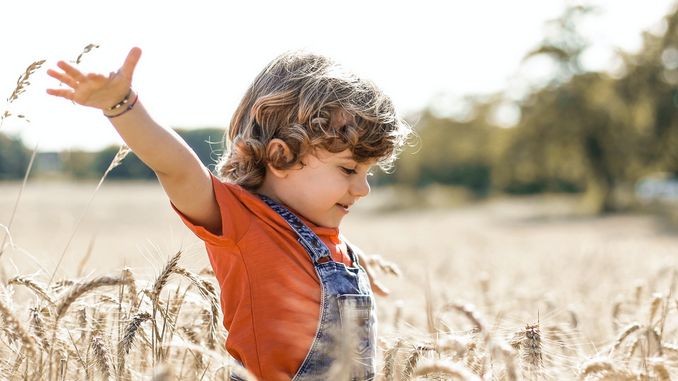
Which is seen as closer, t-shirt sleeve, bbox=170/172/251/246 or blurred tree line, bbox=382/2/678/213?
t-shirt sleeve, bbox=170/172/251/246

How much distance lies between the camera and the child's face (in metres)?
2.33

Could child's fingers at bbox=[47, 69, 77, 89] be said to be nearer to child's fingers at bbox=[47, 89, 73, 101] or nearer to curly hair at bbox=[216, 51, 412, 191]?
child's fingers at bbox=[47, 89, 73, 101]

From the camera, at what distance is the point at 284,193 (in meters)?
2.40

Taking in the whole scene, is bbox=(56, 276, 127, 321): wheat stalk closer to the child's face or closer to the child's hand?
the child's hand

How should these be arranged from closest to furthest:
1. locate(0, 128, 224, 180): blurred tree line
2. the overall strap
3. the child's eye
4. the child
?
the child < the overall strap < the child's eye < locate(0, 128, 224, 180): blurred tree line

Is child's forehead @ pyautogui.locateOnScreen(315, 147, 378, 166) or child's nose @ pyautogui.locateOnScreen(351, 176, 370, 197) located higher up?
child's forehead @ pyautogui.locateOnScreen(315, 147, 378, 166)

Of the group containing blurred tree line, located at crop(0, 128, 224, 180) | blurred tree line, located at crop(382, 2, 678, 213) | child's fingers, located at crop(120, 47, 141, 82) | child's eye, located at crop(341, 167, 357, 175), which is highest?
blurred tree line, located at crop(382, 2, 678, 213)

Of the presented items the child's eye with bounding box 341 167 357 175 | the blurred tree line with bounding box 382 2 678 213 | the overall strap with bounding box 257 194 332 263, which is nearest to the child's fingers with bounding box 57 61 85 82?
the overall strap with bounding box 257 194 332 263

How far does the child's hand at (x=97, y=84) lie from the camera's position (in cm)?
182

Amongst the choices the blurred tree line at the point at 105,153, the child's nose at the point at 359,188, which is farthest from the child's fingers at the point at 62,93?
the child's nose at the point at 359,188

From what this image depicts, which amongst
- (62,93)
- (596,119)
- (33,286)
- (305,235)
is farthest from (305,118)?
(596,119)

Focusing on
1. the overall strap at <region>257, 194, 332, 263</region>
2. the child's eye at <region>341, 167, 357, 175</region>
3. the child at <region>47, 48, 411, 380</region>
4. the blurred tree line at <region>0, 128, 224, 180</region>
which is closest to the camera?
the child at <region>47, 48, 411, 380</region>

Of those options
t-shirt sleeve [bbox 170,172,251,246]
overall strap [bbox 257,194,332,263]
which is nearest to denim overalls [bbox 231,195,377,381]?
overall strap [bbox 257,194,332,263]

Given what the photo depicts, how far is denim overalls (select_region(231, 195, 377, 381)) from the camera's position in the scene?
6.97 ft
